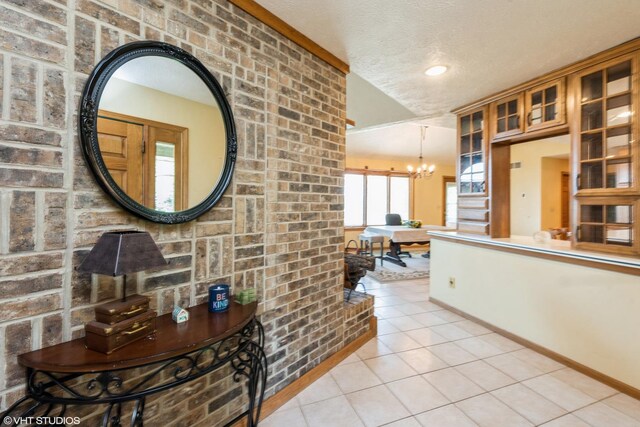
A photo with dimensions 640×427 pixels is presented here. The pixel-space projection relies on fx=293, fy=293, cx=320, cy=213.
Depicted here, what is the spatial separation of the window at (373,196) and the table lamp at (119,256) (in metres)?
6.54

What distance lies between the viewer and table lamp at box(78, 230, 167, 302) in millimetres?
937

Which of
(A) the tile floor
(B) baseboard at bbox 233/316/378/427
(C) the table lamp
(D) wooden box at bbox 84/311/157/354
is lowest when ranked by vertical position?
(A) the tile floor

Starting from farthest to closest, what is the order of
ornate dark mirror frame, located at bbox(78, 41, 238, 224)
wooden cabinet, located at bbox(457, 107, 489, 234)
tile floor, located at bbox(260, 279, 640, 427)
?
1. wooden cabinet, located at bbox(457, 107, 489, 234)
2. tile floor, located at bbox(260, 279, 640, 427)
3. ornate dark mirror frame, located at bbox(78, 41, 238, 224)

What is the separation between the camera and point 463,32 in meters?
1.92

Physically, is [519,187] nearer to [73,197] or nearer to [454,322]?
[454,322]

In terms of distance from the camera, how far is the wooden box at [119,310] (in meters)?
0.96

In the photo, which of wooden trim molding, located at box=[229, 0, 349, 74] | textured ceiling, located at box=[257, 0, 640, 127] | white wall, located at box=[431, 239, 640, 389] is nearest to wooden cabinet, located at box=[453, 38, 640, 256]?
textured ceiling, located at box=[257, 0, 640, 127]

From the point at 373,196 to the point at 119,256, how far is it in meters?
7.19

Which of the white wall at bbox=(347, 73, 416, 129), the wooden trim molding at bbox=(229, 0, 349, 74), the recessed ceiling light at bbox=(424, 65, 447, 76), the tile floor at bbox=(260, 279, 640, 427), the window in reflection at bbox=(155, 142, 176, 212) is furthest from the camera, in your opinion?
the white wall at bbox=(347, 73, 416, 129)

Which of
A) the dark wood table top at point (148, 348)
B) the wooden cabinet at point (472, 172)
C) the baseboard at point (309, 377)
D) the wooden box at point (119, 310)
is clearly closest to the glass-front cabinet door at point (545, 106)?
the wooden cabinet at point (472, 172)

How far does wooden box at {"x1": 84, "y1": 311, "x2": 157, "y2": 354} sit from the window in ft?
21.5

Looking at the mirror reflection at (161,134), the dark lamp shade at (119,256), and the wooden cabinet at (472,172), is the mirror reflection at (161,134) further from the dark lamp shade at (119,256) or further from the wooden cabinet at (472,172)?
the wooden cabinet at (472,172)

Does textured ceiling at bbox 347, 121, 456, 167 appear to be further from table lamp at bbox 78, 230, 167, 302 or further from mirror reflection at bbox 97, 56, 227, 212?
table lamp at bbox 78, 230, 167, 302
